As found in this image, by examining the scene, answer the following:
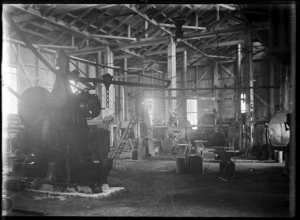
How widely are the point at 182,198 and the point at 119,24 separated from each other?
12376 mm

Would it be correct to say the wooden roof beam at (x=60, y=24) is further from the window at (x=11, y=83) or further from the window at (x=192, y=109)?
the window at (x=192, y=109)

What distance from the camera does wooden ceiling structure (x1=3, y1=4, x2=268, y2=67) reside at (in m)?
14.6

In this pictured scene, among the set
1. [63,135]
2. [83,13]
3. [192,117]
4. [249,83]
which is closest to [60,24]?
[83,13]

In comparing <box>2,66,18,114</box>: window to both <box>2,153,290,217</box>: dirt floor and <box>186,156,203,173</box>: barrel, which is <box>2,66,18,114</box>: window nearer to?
<box>2,153,290,217</box>: dirt floor

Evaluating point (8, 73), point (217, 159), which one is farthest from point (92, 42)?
point (217, 159)

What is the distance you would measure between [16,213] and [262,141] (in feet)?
40.3

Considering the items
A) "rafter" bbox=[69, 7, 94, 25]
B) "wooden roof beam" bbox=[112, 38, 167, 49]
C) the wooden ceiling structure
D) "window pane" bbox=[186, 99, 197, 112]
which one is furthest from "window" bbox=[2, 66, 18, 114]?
"window pane" bbox=[186, 99, 197, 112]

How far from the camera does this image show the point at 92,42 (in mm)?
18625

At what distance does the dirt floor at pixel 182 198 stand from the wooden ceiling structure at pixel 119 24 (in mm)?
7352

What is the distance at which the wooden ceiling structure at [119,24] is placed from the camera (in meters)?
14.6

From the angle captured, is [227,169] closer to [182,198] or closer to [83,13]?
[182,198]

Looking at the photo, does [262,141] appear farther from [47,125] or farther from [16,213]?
[16,213]

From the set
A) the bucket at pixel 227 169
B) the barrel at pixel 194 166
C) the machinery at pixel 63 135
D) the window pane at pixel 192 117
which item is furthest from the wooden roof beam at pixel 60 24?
the window pane at pixel 192 117

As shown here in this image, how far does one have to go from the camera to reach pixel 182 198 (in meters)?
7.12
